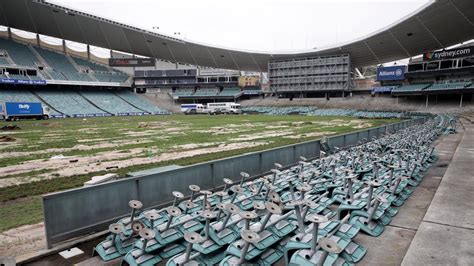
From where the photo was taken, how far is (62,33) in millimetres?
68500

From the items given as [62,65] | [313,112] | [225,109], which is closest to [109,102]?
[62,65]

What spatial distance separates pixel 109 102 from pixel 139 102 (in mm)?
9290

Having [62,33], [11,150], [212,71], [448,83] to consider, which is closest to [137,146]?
[11,150]

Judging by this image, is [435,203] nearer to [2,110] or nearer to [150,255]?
[150,255]

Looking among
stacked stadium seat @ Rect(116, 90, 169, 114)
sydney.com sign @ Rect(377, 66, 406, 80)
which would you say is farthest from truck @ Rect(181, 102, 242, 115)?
sydney.com sign @ Rect(377, 66, 406, 80)

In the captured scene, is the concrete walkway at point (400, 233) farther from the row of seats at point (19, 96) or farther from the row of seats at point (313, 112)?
the row of seats at point (19, 96)

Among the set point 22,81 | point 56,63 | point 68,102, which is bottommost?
point 68,102

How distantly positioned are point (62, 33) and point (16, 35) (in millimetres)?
11348

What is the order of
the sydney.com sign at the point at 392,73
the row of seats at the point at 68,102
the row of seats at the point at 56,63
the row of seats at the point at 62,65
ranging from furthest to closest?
the row of seats at the point at 62,65, the sydney.com sign at the point at 392,73, the row of seats at the point at 56,63, the row of seats at the point at 68,102

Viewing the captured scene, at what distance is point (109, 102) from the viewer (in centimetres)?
6900

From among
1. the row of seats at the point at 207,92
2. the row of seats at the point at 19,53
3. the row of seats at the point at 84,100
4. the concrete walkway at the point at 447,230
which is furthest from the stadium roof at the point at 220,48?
the concrete walkway at the point at 447,230

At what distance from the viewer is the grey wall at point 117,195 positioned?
5.68 m

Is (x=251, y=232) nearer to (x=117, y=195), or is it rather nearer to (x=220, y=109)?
(x=117, y=195)

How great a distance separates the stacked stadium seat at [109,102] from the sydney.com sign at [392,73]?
187ft
